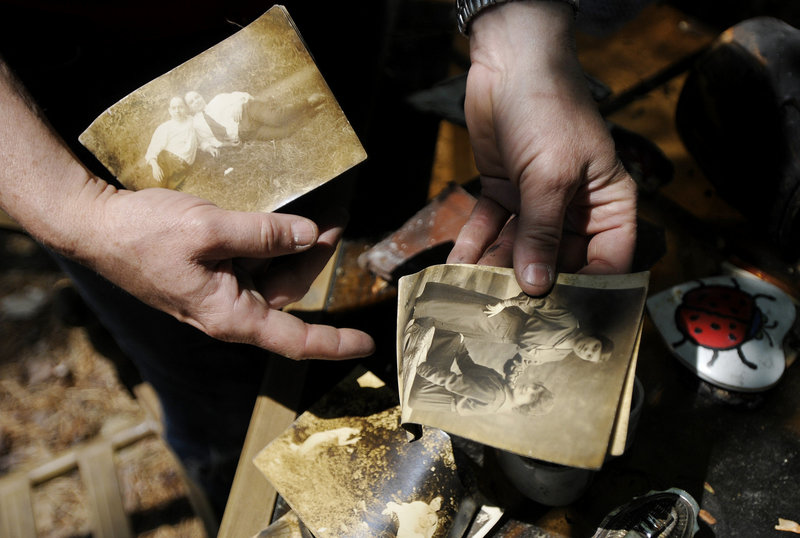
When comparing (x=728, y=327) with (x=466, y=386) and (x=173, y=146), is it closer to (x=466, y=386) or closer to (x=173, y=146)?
(x=466, y=386)

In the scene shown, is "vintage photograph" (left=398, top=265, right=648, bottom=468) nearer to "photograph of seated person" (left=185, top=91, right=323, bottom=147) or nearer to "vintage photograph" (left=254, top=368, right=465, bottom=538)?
A: "vintage photograph" (left=254, top=368, right=465, bottom=538)

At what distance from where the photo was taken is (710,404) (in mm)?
1025

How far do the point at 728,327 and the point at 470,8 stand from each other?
2.49ft

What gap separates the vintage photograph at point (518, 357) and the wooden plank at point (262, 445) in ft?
1.20

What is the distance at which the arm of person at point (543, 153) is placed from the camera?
83 centimetres

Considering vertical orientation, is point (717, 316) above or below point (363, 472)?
below

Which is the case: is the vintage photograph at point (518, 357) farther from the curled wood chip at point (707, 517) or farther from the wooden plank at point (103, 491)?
the wooden plank at point (103, 491)

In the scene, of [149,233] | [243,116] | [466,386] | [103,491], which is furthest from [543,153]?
[103,491]

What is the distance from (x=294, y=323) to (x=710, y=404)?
78 centimetres

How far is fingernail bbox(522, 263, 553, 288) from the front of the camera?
820 millimetres

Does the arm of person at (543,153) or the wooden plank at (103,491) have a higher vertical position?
the arm of person at (543,153)

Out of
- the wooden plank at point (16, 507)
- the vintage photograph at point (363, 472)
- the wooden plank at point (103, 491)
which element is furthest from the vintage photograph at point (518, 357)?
the wooden plank at point (16, 507)

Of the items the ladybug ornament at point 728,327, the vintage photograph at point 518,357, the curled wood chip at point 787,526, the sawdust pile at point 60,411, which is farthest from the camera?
the sawdust pile at point 60,411

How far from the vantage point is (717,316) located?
106cm
